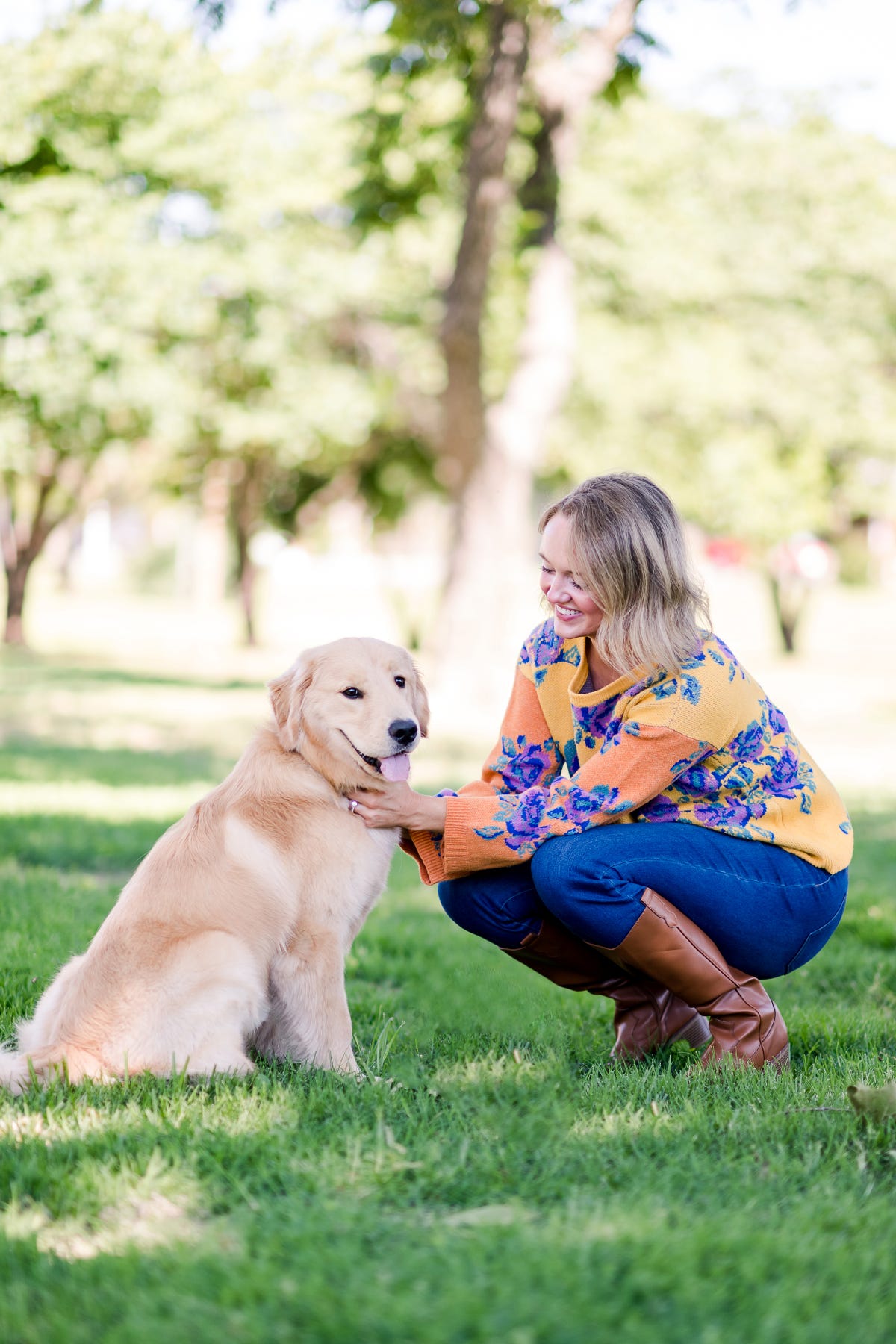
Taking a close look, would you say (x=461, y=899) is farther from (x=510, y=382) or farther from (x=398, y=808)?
(x=510, y=382)

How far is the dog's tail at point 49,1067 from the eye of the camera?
2.87 metres

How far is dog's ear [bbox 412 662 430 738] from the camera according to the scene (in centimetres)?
367

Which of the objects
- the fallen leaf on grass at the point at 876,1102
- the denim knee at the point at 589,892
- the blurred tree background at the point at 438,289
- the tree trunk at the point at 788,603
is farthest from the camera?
the tree trunk at the point at 788,603

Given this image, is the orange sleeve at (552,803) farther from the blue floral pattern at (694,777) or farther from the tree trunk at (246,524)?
the tree trunk at (246,524)

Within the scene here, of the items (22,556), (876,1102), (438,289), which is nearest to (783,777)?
(876,1102)

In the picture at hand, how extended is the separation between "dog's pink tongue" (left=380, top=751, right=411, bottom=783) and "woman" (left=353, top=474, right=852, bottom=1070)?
3 centimetres

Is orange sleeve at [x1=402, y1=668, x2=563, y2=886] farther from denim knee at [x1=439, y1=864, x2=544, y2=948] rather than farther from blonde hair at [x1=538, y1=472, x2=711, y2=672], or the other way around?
Result: blonde hair at [x1=538, y1=472, x2=711, y2=672]

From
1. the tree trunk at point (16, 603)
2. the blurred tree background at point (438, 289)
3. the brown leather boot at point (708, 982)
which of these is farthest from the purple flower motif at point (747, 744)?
the tree trunk at point (16, 603)

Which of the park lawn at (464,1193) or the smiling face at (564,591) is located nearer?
the park lawn at (464,1193)

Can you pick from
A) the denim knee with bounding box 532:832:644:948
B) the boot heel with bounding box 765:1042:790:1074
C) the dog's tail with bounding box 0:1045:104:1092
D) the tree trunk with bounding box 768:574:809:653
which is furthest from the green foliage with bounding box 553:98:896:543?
the dog's tail with bounding box 0:1045:104:1092

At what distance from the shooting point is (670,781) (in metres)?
3.24

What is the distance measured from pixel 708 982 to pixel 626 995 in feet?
1.32

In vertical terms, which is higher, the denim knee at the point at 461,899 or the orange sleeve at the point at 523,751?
the orange sleeve at the point at 523,751

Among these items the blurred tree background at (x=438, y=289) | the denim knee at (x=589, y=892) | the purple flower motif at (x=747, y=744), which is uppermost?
the blurred tree background at (x=438, y=289)
